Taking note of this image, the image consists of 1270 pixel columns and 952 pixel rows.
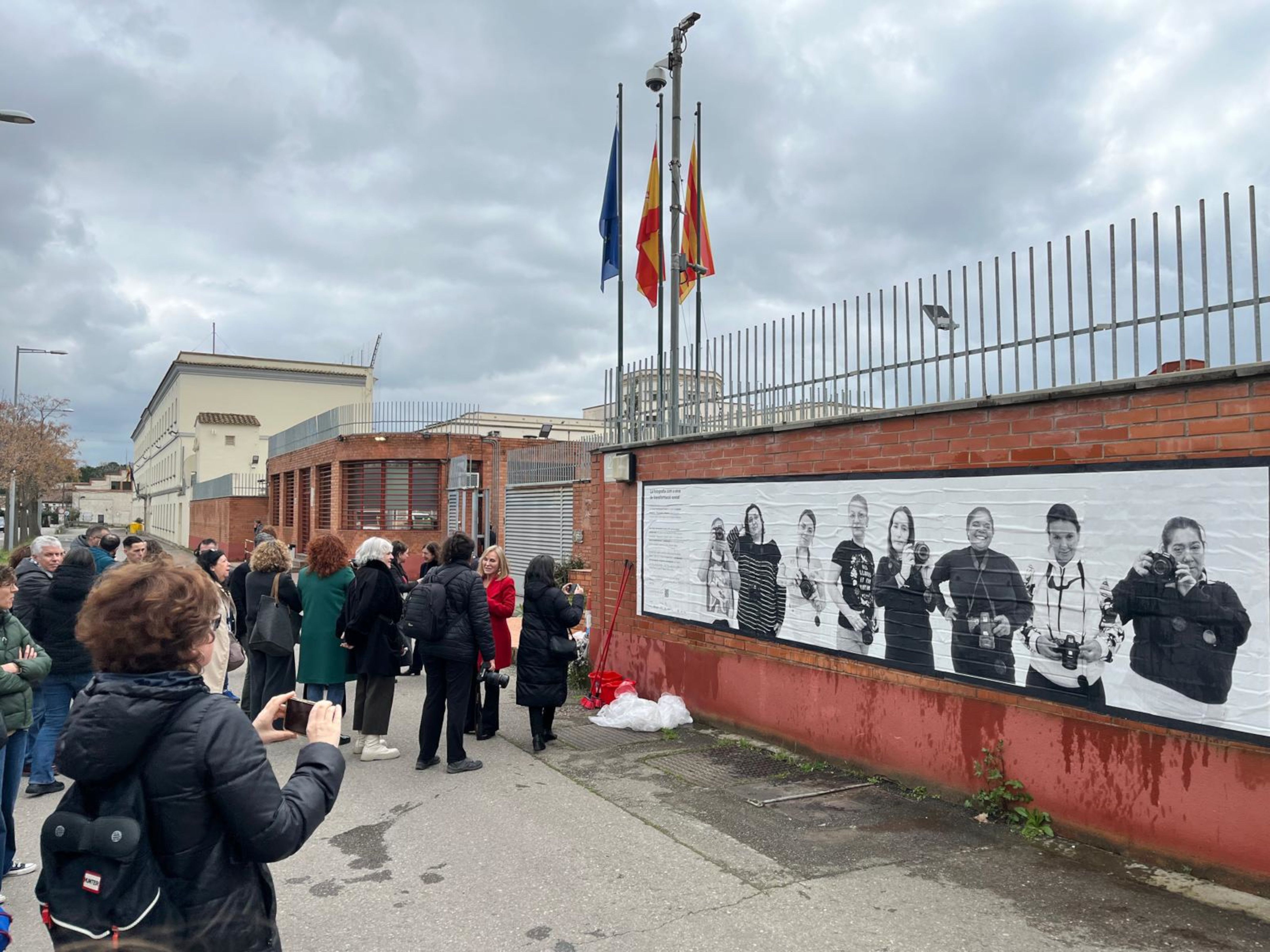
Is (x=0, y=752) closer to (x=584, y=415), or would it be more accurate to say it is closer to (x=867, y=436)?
(x=867, y=436)

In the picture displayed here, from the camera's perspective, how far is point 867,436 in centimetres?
641

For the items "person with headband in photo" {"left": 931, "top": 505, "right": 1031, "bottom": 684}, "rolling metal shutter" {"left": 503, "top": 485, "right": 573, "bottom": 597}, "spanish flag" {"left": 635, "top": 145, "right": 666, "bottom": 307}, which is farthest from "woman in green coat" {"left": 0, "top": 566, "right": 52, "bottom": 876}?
"rolling metal shutter" {"left": 503, "top": 485, "right": 573, "bottom": 597}

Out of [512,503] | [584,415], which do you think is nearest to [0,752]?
[512,503]

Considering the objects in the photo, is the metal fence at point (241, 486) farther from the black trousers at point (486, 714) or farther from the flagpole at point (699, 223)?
the black trousers at point (486, 714)

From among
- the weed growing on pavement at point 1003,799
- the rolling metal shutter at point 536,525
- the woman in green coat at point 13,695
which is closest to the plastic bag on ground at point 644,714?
the weed growing on pavement at point 1003,799

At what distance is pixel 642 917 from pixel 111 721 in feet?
9.25

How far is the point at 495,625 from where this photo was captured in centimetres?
774

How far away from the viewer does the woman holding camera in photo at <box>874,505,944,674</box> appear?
5.89m

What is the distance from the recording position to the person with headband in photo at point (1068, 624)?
4.90m

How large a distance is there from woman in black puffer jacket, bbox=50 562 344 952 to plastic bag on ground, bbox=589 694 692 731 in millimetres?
5821

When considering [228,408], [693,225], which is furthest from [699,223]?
[228,408]

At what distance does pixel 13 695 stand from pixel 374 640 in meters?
2.74

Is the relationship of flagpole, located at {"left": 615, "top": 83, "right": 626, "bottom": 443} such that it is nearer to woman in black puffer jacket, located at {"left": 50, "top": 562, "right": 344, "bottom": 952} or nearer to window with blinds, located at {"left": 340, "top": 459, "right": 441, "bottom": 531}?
woman in black puffer jacket, located at {"left": 50, "top": 562, "right": 344, "bottom": 952}

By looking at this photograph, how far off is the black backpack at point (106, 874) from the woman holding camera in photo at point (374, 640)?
4898 millimetres
